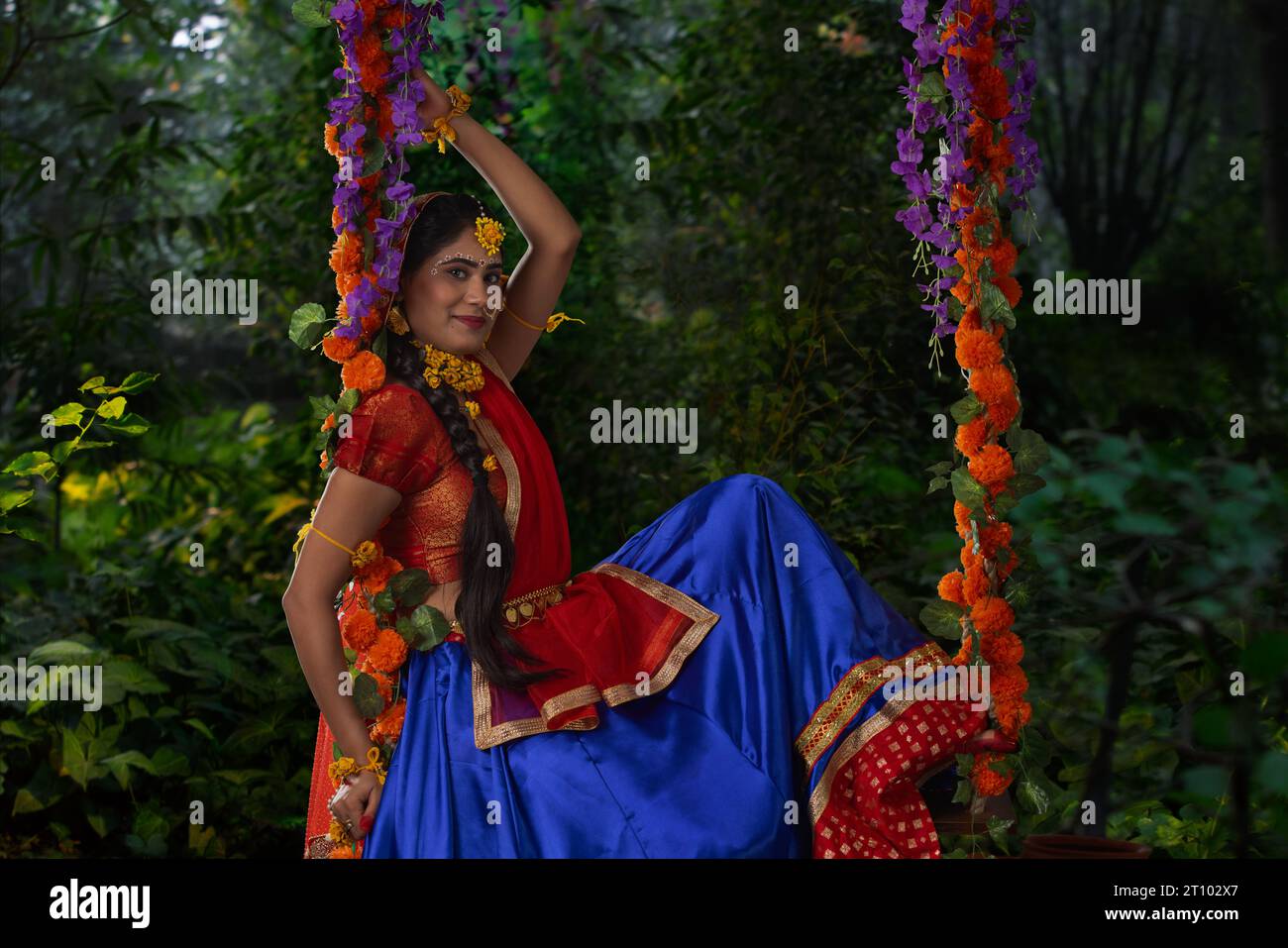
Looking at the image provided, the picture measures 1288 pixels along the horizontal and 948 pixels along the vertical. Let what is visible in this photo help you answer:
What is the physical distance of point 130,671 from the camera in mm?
4781

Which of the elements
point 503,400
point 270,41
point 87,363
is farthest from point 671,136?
point 270,41

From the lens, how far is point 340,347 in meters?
3.01

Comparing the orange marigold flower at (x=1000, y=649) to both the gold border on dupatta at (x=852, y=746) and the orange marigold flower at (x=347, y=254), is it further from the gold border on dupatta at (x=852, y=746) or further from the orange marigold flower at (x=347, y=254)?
the orange marigold flower at (x=347, y=254)

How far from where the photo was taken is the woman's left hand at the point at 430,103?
3.03 m

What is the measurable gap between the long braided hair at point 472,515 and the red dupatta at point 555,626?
1.5 inches

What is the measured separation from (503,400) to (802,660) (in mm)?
859

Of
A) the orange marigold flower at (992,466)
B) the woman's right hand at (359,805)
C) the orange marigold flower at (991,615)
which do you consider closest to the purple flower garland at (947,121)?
the orange marigold flower at (992,466)

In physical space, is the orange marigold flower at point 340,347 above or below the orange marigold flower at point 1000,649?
above

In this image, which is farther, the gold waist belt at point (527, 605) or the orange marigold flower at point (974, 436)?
the orange marigold flower at point (974, 436)

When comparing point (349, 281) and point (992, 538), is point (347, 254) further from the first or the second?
point (992, 538)

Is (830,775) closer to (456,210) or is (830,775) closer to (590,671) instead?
(590,671)

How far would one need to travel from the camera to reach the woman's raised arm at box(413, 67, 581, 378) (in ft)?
10.2

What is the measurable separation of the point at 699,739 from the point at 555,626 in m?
0.39

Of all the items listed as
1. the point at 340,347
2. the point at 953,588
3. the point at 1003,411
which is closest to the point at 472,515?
the point at 340,347
